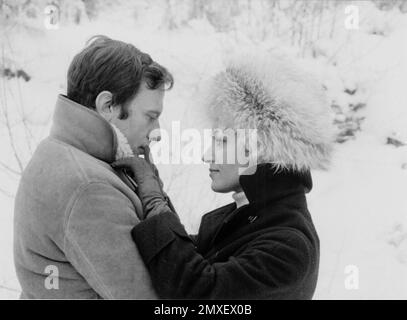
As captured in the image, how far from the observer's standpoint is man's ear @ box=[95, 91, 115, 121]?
1889 mm

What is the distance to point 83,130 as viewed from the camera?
180 centimetres

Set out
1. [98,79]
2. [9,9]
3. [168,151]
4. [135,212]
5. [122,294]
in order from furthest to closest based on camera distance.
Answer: [9,9] → [168,151] → [98,79] → [135,212] → [122,294]

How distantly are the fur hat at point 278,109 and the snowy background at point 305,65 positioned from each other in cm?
198

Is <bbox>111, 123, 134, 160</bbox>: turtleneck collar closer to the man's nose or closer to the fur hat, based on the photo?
the man's nose

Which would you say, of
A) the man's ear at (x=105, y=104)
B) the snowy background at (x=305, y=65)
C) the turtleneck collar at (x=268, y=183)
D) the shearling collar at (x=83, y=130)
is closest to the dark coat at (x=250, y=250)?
the turtleneck collar at (x=268, y=183)

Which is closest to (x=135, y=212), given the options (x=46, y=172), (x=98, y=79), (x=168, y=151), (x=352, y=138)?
(x=46, y=172)

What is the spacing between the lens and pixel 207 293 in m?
1.65

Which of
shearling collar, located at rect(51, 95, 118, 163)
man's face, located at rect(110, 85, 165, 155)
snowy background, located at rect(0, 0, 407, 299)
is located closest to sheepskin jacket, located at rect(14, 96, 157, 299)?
shearling collar, located at rect(51, 95, 118, 163)

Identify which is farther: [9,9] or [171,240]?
[9,9]

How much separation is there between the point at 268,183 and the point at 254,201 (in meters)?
0.08

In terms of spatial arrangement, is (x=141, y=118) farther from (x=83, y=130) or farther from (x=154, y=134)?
(x=83, y=130)

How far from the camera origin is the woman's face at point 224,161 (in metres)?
2.03

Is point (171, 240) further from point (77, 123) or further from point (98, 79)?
point (98, 79)

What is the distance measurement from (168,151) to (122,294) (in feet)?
10.3
